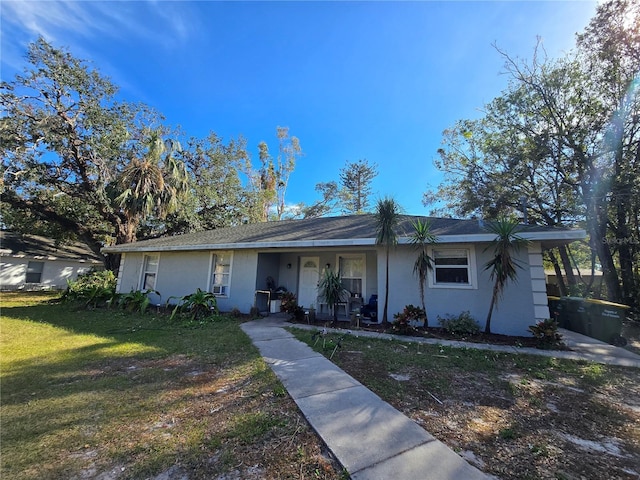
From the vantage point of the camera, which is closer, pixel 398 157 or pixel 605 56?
pixel 605 56

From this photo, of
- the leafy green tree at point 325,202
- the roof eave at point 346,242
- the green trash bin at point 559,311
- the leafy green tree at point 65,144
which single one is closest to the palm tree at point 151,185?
the leafy green tree at point 65,144

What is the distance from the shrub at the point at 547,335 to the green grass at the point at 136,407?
5984mm

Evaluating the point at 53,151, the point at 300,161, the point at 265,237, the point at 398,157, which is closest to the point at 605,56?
the point at 398,157

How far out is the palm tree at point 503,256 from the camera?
6.50 meters

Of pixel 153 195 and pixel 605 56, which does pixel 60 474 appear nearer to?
pixel 153 195

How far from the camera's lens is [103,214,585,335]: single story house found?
22.7ft

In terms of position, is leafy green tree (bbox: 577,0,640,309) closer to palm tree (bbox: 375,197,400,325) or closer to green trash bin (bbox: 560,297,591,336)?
green trash bin (bbox: 560,297,591,336)

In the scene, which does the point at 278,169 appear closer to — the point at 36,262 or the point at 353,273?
the point at 36,262

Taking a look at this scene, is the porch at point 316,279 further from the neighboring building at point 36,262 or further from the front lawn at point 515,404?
the neighboring building at point 36,262

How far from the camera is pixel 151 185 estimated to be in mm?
14594

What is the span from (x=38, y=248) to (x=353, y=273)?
23906mm

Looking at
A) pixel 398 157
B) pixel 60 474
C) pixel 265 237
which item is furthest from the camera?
pixel 398 157

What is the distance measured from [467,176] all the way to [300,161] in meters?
16.5

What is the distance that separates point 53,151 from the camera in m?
14.5
